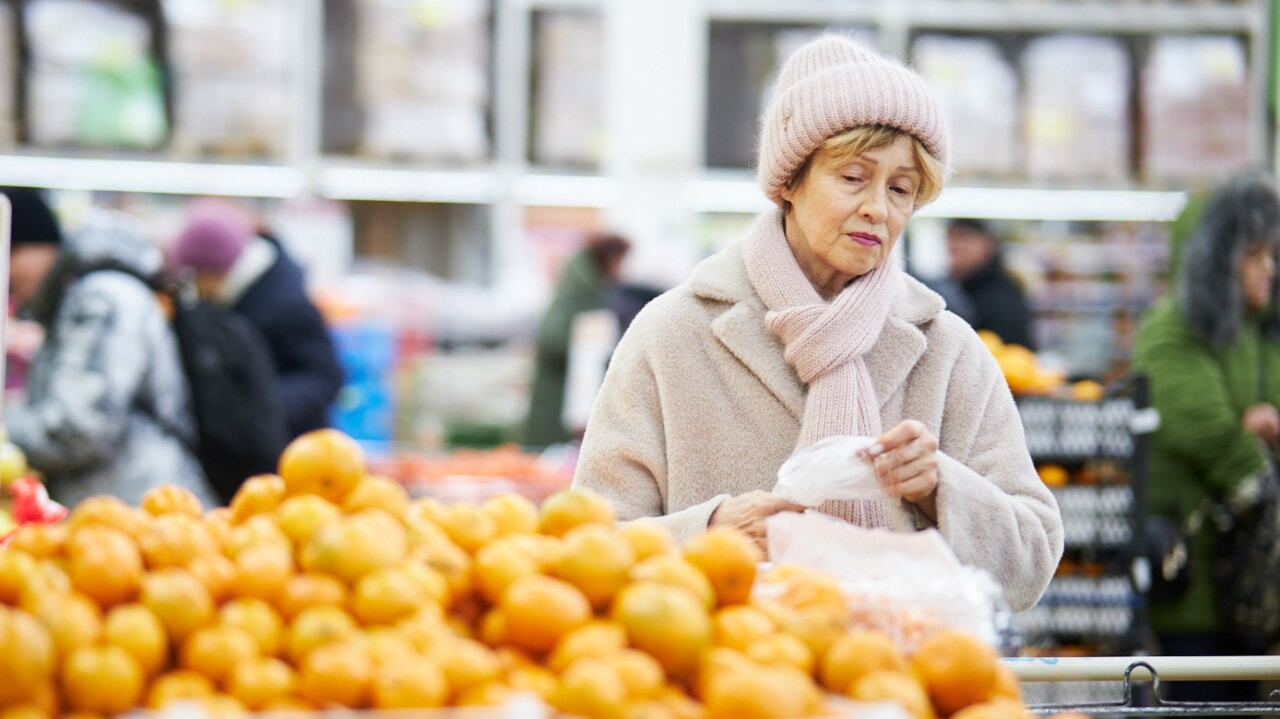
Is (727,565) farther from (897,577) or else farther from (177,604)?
(177,604)

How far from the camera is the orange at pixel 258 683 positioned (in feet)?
4.25

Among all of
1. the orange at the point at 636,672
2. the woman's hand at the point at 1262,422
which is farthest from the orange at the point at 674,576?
the woman's hand at the point at 1262,422

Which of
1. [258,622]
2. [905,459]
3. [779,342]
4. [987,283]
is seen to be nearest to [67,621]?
[258,622]

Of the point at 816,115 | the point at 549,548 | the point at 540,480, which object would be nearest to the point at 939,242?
the point at 540,480

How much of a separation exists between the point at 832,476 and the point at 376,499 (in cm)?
62

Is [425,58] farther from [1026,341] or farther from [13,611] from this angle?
[13,611]

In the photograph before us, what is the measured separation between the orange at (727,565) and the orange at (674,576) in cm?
2

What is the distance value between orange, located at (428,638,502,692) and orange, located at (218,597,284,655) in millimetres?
165

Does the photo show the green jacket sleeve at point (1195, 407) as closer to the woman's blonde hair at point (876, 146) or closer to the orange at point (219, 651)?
the woman's blonde hair at point (876, 146)

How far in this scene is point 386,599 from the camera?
1.42m

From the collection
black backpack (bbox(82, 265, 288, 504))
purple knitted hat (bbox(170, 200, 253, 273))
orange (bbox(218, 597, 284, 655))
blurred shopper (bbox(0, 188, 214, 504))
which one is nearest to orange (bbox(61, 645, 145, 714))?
orange (bbox(218, 597, 284, 655))

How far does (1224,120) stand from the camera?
748cm

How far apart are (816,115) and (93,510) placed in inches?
44.7

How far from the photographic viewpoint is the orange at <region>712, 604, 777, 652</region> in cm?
144
